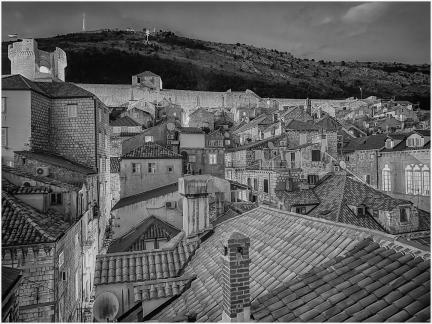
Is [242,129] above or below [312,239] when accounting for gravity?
above

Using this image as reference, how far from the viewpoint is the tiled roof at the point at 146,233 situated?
58.4 ft

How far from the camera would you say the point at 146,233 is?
18.1m

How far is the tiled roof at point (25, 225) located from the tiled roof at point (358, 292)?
9.43m

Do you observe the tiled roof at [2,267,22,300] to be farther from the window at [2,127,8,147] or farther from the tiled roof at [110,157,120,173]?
the tiled roof at [110,157,120,173]

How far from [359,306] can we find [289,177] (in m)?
18.1

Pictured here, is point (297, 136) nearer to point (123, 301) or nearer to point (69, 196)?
point (69, 196)

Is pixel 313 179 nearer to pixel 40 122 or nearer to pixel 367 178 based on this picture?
pixel 40 122

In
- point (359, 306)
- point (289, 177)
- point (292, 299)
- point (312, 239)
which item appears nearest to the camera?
point (359, 306)

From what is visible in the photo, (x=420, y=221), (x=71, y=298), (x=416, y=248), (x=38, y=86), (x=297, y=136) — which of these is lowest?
(x=71, y=298)

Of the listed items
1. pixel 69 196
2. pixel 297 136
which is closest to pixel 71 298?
pixel 69 196

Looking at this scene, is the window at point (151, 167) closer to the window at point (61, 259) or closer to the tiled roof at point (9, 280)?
the window at point (61, 259)

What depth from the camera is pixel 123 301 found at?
23.8ft

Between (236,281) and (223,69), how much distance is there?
141 meters

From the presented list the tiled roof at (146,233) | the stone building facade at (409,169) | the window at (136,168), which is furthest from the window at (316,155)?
the tiled roof at (146,233)
